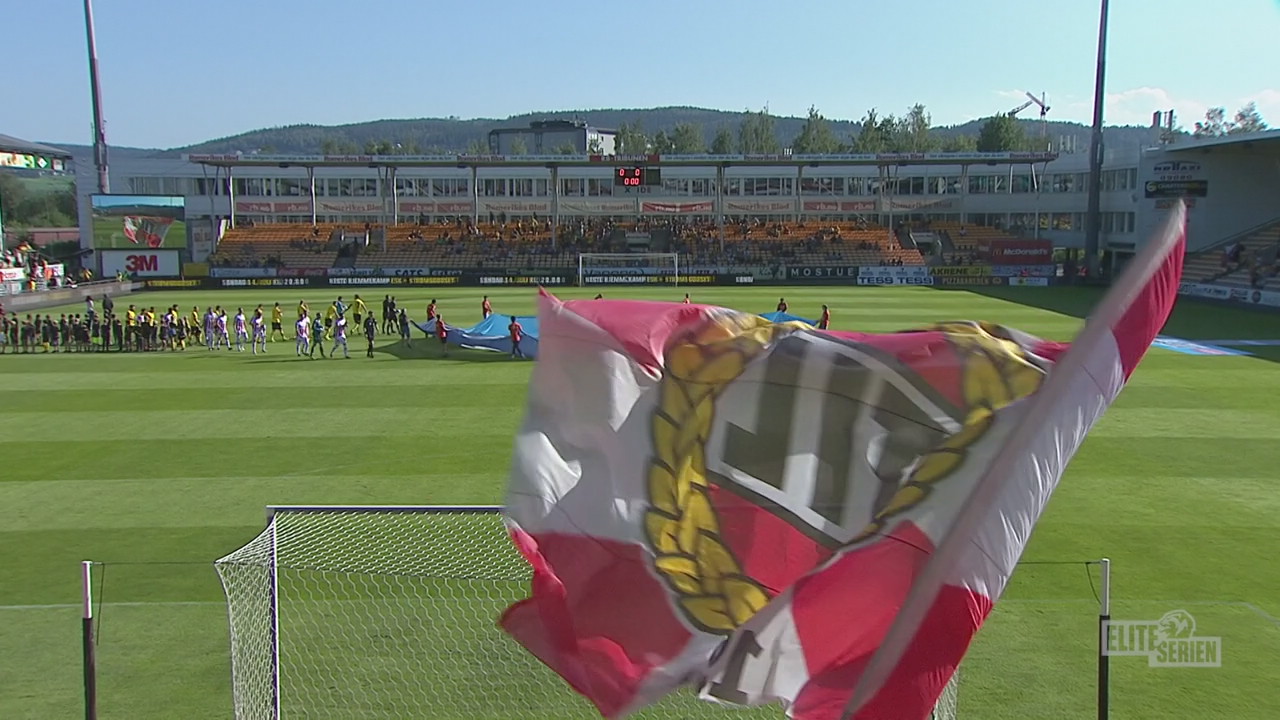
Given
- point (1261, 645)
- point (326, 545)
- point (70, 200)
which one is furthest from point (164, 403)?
point (70, 200)

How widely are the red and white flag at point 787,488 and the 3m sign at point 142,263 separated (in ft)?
181

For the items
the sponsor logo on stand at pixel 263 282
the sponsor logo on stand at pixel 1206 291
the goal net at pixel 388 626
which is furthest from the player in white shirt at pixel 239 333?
the sponsor logo on stand at pixel 1206 291

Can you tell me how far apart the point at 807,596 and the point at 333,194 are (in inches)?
3117

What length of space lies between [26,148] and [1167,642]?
6128 cm

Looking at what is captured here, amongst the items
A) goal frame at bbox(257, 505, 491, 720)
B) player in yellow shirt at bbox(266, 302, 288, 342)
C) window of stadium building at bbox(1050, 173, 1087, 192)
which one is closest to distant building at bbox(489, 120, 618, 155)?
window of stadium building at bbox(1050, 173, 1087, 192)

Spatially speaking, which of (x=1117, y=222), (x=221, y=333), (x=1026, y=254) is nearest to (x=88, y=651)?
(x=221, y=333)

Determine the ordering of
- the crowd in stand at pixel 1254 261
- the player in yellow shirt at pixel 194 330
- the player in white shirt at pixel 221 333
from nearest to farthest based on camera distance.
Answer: the player in white shirt at pixel 221 333 < the player in yellow shirt at pixel 194 330 < the crowd in stand at pixel 1254 261

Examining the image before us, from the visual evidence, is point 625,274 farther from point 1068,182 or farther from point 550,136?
point 550,136

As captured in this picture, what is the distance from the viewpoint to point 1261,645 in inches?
392

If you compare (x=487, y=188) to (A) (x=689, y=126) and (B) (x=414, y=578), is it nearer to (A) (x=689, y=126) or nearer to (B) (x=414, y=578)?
(B) (x=414, y=578)

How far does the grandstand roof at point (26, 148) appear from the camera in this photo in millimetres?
54397

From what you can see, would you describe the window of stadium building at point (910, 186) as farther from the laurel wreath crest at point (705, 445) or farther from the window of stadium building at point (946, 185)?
the laurel wreath crest at point (705, 445)

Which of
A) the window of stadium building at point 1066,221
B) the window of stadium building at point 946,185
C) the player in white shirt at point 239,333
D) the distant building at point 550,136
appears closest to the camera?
the player in white shirt at point 239,333

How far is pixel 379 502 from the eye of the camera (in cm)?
1438
